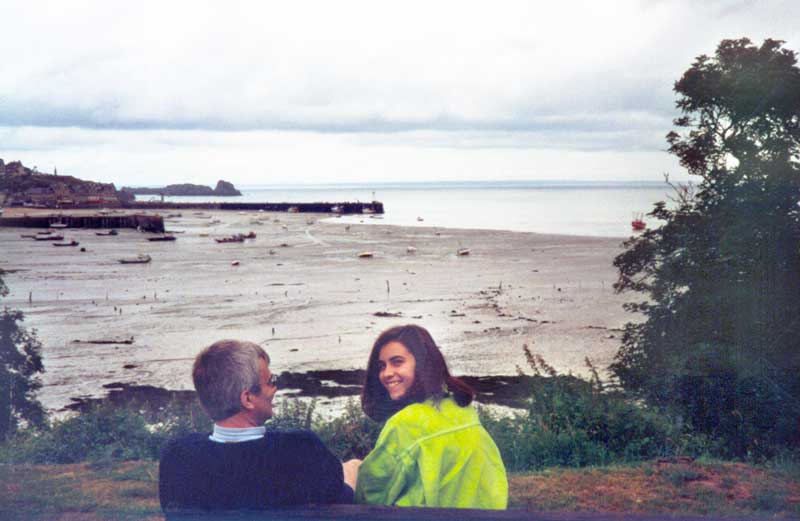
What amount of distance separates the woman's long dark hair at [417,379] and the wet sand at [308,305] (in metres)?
10.2

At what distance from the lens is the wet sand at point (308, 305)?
1457 centimetres

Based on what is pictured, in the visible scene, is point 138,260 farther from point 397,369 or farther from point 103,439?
point 397,369

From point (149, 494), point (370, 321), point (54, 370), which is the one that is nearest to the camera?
point (149, 494)

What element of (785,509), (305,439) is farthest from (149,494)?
(785,509)

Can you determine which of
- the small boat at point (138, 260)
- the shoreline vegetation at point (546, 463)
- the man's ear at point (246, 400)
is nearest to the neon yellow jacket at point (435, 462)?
the man's ear at point (246, 400)

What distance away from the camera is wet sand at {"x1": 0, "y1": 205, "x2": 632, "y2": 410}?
14.6 metres

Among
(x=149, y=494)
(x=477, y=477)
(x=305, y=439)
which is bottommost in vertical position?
(x=149, y=494)

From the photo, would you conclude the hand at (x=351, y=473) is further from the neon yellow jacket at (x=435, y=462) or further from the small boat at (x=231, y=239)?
the small boat at (x=231, y=239)

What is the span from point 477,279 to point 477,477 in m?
25.0

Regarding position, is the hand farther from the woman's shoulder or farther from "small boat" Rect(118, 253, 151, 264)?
"small boat" Rect(118, 253, 151, 264)

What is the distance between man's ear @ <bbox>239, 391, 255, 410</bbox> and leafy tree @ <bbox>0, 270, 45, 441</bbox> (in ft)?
25.5

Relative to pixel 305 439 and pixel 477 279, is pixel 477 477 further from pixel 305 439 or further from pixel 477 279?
pixel 477 279

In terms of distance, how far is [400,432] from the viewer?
7.99 feet

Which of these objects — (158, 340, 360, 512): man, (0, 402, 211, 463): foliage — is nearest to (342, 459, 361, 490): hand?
(158, 340, 360, 512): man
